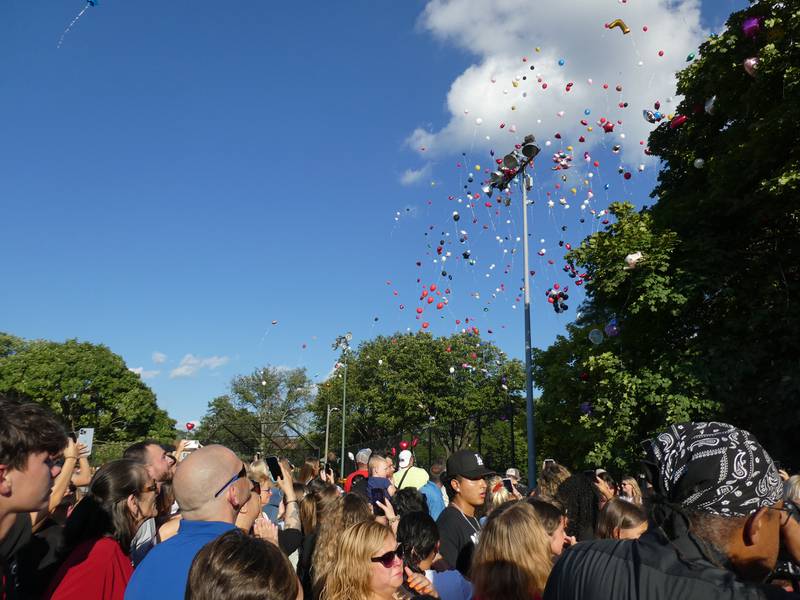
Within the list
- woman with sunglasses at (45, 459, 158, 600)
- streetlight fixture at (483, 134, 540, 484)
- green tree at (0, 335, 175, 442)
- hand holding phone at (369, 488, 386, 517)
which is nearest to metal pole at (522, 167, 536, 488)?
streetlight fixture at (483, 134, 540, 484)

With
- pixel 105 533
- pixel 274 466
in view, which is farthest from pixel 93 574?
pixel 274 466

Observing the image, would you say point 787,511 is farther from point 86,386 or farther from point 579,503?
point 86,386

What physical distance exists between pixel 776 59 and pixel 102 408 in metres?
48.1

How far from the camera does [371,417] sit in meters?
51.6

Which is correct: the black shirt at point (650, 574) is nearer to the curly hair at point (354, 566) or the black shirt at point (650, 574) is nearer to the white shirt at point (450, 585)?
the curly hair at point (354, 566)

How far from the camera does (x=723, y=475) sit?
69.1 inches

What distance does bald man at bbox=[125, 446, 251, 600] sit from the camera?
2.68 metres

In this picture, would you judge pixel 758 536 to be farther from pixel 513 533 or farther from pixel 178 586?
pixel 178 586

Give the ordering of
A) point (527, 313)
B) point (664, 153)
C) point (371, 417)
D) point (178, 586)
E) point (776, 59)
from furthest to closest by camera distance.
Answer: point (371, 417), point (664, 153), point (527, 313), point (776, 59), point (178, 586)

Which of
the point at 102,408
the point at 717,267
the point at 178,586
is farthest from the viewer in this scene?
the point at 102,408

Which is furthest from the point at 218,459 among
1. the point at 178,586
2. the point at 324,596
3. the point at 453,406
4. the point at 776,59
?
the point at 453,406

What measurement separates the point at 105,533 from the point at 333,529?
1.39 metres

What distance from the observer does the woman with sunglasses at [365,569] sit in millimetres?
3131

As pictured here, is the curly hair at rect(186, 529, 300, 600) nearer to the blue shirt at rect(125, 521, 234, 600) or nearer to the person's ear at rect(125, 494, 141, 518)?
the blue shirt at rect(125, 521, 234, 600)
